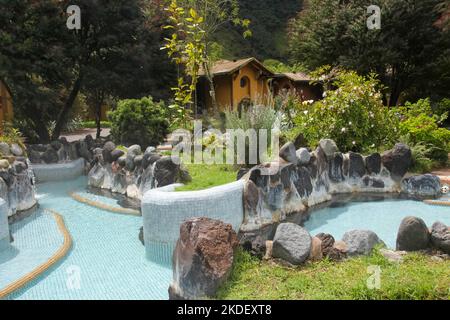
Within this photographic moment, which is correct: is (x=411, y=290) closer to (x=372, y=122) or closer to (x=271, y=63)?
(x=372, y=122)

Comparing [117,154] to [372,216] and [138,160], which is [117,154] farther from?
[372,216]

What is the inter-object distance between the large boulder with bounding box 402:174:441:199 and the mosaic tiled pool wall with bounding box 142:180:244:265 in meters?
4.13

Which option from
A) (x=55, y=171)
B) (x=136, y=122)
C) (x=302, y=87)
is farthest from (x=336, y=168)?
(x=302, y=87)

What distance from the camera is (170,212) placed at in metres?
5.28

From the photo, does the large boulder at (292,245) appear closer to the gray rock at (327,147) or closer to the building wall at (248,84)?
the gray rock at (327,147)

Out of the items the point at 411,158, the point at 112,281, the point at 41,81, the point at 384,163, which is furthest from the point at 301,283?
the point at 41,81

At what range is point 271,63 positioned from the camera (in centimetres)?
2770

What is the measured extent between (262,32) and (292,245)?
33.0 metres

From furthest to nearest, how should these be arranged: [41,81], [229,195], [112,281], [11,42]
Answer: [41,81] → [11,42] → [229,195] → [112,281]

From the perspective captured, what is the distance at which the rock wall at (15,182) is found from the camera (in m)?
7.42

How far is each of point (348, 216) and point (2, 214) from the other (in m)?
4.94

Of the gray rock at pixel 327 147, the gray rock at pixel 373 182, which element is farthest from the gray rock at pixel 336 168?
the gray rock at pixel 373 182

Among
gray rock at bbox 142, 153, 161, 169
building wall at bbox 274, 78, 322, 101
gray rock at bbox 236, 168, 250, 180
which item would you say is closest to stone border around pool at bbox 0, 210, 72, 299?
gray rock at bbox 142, 153, 161, 169

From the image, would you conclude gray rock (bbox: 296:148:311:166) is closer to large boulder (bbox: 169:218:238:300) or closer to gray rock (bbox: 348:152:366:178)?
gray rock (bbox: 348:152:366:178)
